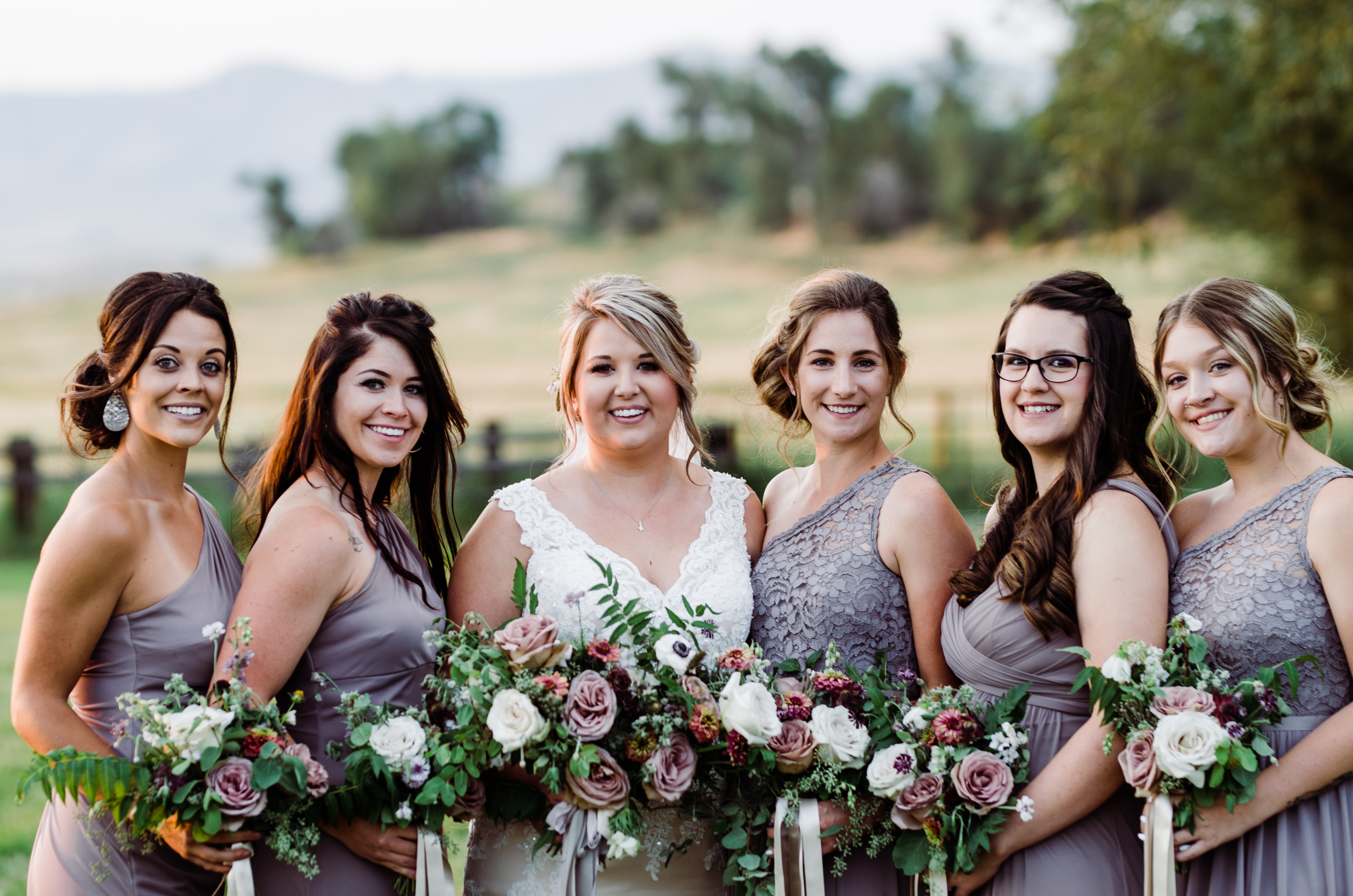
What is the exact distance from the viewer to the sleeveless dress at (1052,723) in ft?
11.1

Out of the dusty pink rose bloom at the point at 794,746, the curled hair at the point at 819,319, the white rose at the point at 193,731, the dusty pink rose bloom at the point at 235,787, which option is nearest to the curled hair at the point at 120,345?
the white rose at the point at 193,731

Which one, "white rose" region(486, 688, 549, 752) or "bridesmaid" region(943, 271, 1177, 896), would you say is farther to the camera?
"bridesmaid" region(943, 271, 1177, 896)

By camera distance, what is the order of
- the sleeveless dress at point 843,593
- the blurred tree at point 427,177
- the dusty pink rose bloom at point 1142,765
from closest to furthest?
1. the dusty pink rose bloom at point 1142,765
2. the sleeveless dress at point 843,593
3. the blurred tree at point 427,177

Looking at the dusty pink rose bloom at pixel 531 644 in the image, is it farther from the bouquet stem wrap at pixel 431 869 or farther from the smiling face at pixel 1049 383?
the smiling face at pixel 1049 383

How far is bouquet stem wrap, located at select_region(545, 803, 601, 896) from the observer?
10.8 ft

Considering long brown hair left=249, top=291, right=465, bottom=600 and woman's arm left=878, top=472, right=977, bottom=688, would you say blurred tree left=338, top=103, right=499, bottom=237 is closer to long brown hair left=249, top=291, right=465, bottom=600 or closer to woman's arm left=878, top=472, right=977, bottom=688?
long brown hair left=249, top=291, right=465, bottom=600

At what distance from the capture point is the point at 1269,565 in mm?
3338

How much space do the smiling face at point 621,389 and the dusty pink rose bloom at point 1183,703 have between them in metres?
1.98

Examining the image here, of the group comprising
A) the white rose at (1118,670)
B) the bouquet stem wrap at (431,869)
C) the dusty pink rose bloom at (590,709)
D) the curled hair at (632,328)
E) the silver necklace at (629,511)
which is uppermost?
the curled hair at (632,328)

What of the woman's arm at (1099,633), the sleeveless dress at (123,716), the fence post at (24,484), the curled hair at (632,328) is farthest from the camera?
the fence post at (24,484)

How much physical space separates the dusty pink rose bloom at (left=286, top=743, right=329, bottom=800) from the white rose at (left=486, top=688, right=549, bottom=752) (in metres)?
0.53

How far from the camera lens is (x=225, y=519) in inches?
680

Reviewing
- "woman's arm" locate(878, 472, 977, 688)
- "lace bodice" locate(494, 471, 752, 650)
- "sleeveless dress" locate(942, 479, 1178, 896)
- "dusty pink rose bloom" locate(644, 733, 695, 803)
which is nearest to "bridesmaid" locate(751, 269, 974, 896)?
"woman's arm" locate(878, 472, 977, 688)


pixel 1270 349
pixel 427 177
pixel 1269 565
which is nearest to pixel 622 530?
pixel 1269 565
